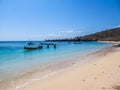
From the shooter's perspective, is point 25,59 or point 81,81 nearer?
point 81,81

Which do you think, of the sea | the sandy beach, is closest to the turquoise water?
the sea

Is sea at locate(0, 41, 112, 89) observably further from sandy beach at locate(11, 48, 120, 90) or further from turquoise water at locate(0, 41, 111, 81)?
sandy beach at locate(11, 48, 120, 90)

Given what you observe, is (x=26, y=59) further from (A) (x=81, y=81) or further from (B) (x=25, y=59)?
(A) (x=81, y=81)

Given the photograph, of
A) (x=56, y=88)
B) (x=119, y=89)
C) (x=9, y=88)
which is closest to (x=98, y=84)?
(x=119, y=89)

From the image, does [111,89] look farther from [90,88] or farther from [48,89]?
[48,89]

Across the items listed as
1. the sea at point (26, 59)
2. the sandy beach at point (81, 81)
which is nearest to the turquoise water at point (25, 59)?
the sea at point (26, 59)

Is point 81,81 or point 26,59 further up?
point 81,81

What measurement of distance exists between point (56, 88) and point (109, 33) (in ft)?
414

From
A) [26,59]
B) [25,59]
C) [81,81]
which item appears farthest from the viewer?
[25,59]

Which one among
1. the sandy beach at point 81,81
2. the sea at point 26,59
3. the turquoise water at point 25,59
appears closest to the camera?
the sandy beach at point 81,81

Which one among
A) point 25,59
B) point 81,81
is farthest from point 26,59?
point 81,81

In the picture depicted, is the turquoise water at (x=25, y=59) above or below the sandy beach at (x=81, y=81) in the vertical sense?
below

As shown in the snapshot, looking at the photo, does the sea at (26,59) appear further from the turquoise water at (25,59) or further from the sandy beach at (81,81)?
the sandy beach at (81,81)

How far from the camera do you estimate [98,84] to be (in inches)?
196
